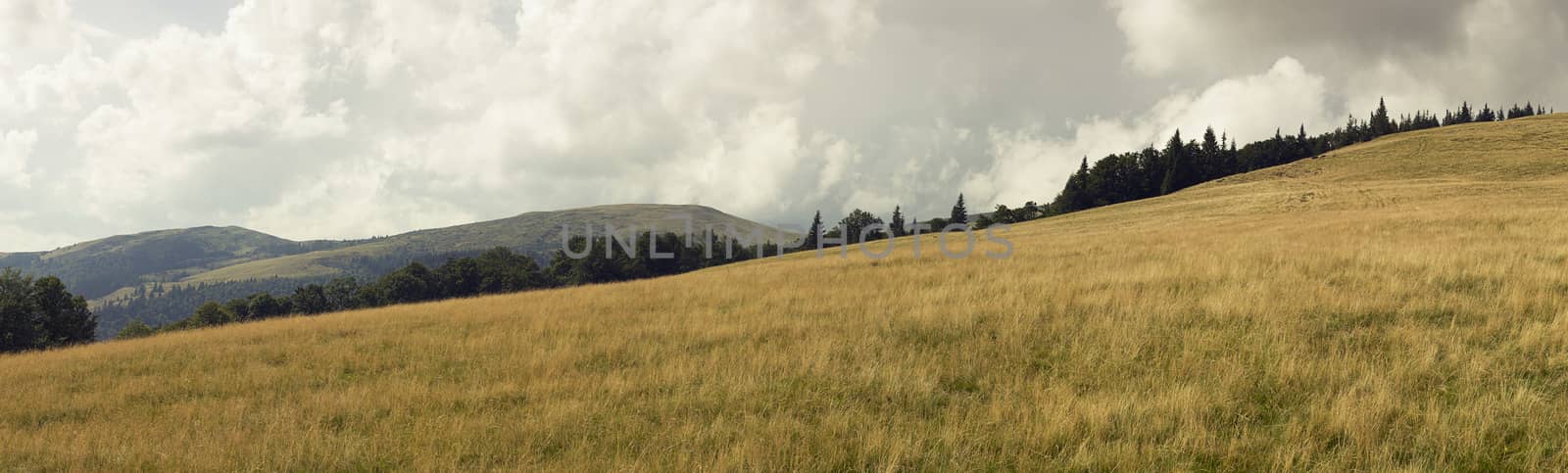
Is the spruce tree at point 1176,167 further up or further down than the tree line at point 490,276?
further up

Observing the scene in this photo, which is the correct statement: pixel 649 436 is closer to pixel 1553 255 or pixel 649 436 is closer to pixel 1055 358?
pixel 1055 358

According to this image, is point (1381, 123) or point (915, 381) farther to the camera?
point (1381, 123)

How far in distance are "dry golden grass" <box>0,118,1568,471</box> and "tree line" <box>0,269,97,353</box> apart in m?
55.5

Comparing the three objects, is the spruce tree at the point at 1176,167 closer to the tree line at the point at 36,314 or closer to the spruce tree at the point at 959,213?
the spruce tree at the point at 959,213

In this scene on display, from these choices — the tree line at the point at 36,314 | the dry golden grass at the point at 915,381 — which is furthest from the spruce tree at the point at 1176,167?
the tree line at the point at 36,314

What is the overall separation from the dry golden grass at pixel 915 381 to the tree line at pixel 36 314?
55.5 m

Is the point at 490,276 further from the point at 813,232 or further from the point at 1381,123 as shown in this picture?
the point at 1381,123

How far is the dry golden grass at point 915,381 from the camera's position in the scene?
456 centimetres

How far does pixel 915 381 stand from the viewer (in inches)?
239

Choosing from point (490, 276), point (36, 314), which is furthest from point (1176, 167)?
point (36, 314)

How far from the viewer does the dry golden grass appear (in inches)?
180

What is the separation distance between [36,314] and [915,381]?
75178 millimetres

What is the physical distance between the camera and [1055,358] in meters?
6.71

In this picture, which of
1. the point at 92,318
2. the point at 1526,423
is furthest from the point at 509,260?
the point at 1526,423
